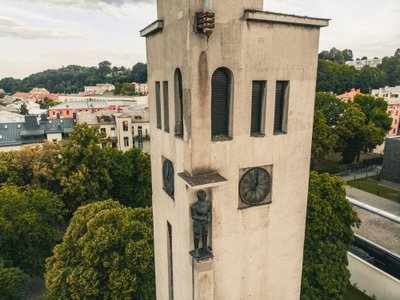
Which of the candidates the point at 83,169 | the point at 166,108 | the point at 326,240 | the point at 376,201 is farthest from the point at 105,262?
the point at 376,201

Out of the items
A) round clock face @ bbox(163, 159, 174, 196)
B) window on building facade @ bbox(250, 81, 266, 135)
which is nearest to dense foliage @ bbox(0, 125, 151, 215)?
round clock face @ bbox(163, 159, 174, 196)

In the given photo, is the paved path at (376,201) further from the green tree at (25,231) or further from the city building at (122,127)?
the green tree at (25,231)

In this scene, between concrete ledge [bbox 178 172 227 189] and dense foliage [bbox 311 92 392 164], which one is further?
dense foliage [bbox 311 92 392 164]

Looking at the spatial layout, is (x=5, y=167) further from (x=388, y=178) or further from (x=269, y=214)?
(x=388, y=178)

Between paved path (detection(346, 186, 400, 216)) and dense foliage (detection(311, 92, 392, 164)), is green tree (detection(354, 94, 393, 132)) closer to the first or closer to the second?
dense foliage (detection(311, 92, 392, 164))

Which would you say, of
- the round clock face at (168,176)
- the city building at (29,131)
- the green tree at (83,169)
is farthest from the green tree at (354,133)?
the city building at (29,131)

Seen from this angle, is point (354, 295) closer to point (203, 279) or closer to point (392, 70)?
point (203, 279)

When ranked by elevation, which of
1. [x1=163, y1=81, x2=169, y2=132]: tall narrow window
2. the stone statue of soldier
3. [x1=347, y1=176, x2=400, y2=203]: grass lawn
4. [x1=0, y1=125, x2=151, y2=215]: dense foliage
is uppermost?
[x1=163, y1=81, x2=169, y2=132]: tall narrow window
